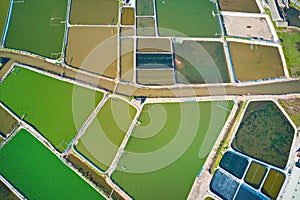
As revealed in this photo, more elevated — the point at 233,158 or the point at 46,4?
the point at 46,4

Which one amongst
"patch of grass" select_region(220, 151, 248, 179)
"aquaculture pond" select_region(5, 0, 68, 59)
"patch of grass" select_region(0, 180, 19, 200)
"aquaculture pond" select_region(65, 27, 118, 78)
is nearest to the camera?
"patch of grass" select_region(0, 180, 19, 200)

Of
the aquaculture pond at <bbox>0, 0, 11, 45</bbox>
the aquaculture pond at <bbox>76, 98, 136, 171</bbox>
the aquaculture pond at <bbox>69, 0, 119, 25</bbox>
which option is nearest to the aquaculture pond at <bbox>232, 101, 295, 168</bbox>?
the aquaculture pond at <bbox>76, 98, 136, 171</bbox>

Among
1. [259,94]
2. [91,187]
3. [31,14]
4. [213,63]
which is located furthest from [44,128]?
[259,94]

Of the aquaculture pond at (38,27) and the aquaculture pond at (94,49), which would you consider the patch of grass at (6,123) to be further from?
the aquaculture pond at (94,49)

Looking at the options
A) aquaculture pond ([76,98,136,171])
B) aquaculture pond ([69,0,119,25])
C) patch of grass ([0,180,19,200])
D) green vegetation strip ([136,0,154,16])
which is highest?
green vegetation strip ([136,0,154,16])

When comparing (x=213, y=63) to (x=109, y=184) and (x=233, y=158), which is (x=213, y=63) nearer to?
(x=233, y=158)

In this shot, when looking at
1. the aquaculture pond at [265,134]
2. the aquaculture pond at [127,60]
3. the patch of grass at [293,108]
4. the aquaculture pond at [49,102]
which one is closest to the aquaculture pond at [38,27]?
the aquaculture pond at [49,102]

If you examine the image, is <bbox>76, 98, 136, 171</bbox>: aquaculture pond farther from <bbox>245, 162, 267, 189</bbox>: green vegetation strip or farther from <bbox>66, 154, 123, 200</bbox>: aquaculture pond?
<bbox>245, 162, 267, 189</bbox>: green vegetation strip
